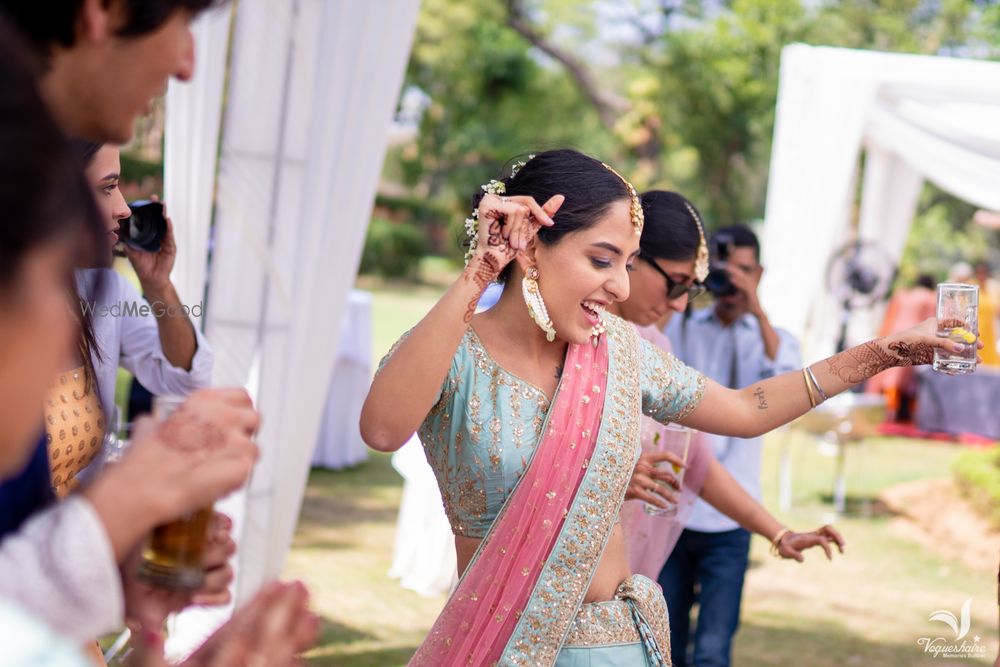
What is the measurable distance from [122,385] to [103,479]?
8709 mm

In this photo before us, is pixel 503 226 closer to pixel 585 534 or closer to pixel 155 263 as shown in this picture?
pixel 585 534

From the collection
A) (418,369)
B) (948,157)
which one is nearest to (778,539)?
(418,369)

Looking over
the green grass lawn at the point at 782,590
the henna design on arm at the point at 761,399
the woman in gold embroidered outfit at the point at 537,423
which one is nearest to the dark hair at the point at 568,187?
the woman in gold embroidered outfit at the point at 537,423

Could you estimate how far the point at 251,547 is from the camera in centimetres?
398

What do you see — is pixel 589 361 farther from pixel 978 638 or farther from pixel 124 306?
pixel 978 638

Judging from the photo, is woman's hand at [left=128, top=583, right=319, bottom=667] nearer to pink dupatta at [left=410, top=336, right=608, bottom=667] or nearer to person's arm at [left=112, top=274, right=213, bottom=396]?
pink dupatta at [left=410, top=336, right=608, bottom=667]

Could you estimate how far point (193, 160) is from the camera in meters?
3.74

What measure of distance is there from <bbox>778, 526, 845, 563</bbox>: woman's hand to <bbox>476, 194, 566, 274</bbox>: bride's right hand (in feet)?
3.68

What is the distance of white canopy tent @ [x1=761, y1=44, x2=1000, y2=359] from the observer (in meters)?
7.96

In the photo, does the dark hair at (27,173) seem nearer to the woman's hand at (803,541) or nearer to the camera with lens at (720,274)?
the woman's hand at (803,541)

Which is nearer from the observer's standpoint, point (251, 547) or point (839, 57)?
point (251, 547)

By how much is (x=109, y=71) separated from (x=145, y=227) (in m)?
1.71

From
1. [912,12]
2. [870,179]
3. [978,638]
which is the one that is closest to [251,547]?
[978,638]

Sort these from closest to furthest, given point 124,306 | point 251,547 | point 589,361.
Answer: point 589,361
point 124,306
point 251,547
